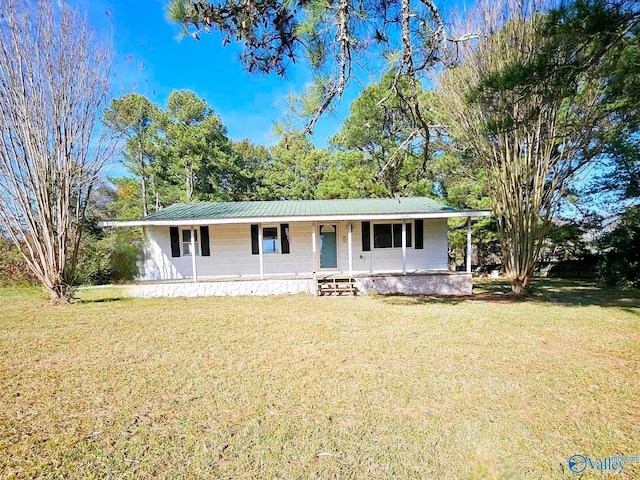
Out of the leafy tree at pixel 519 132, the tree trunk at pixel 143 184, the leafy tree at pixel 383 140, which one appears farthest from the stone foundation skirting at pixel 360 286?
the tree trunk at pixel 143 184

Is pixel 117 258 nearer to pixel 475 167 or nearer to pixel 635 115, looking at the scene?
pixel 475 167

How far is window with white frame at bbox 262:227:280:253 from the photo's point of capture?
11.6m

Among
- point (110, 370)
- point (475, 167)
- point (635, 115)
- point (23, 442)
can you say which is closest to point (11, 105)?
point (110, 370)

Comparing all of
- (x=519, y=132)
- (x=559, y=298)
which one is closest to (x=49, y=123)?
(x=519, y=132)

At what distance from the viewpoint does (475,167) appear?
575 inches

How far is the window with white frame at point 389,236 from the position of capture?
11.7 metres

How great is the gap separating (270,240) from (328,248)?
7.63 feet

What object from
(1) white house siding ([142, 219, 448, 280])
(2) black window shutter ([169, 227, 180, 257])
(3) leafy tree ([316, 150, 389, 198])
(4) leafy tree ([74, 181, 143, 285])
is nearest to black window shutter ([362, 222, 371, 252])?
(1) white house siding ([142, 219, 448, 280])

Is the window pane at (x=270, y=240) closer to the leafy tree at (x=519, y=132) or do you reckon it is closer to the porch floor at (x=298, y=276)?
the porch floor at (x=298, y=276)

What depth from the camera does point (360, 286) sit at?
34.6 ft

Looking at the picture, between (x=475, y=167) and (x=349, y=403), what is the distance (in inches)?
573

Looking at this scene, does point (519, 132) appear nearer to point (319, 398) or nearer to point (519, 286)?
point (519, 286)

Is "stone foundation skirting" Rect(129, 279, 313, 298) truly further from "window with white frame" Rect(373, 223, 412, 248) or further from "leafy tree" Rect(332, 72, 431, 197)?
"leafy tree" Rect(332, 72, 431, 197)

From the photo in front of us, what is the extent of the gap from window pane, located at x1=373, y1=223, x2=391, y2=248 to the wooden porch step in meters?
2.18
